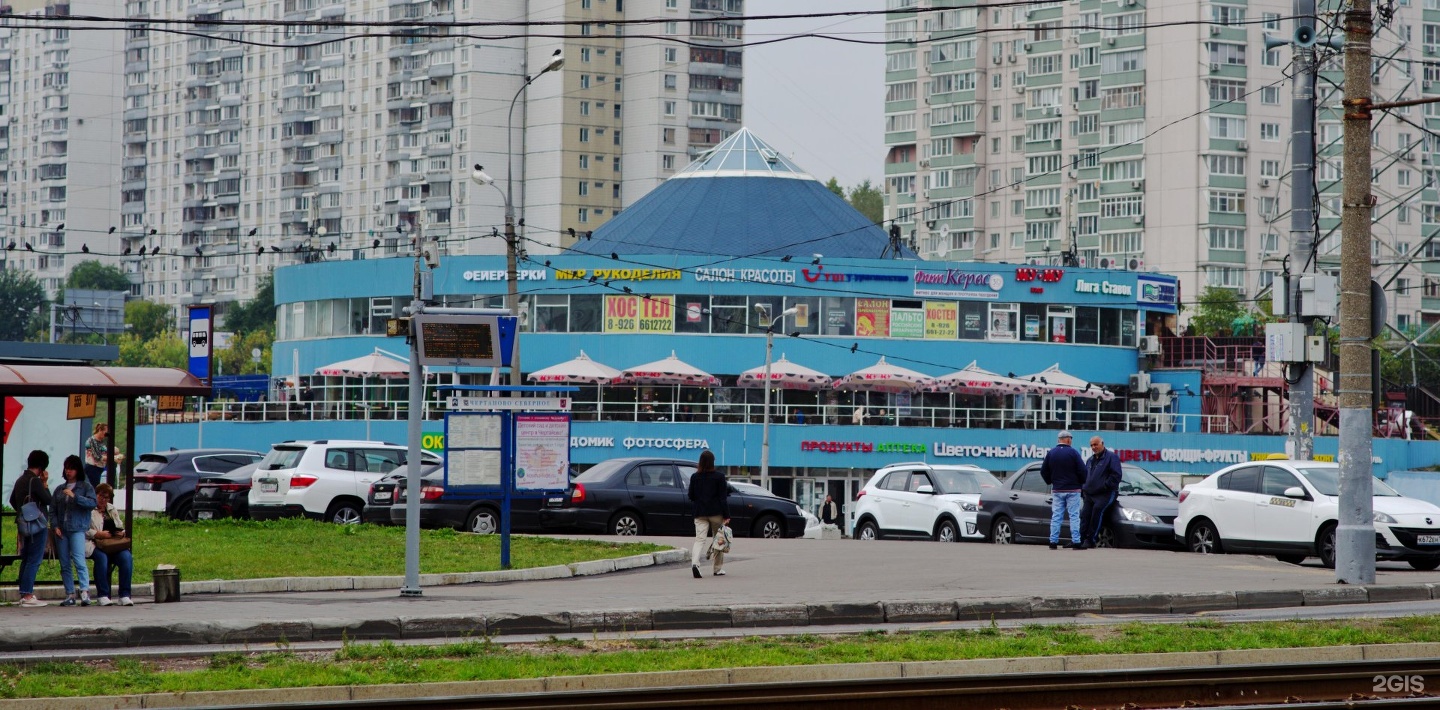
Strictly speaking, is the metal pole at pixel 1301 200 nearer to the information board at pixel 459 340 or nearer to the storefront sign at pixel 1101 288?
the information board at pixel 459 340

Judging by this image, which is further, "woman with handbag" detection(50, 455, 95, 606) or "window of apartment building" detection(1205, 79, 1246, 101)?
"window of apartment building" detection(1205, 79, 1246, 101)

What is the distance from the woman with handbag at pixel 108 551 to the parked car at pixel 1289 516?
14232 millimetres

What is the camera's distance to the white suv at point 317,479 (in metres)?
28.2

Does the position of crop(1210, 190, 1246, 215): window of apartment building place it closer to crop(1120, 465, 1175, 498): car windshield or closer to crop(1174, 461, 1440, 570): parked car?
crop(1120, 465, 1175, 498): car windshield

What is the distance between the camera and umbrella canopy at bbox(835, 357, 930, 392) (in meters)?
58.9

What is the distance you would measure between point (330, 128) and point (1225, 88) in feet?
204

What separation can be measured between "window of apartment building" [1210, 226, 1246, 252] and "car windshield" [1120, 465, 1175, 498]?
7796 cm

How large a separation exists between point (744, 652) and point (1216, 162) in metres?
94.1

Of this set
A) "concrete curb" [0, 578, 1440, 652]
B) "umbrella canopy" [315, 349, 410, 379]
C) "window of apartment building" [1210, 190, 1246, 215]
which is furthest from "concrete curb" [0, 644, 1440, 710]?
"window of apartment building" [1210, 190, 1246, 215]

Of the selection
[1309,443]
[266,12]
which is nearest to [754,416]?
[1309,443]

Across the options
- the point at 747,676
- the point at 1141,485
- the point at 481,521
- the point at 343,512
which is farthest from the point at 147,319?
the point at 747,676

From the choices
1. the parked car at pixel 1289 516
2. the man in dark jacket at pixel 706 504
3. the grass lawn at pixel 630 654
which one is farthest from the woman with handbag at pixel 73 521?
the parked car at pixel 1289 516

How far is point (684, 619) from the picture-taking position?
15.2 meters

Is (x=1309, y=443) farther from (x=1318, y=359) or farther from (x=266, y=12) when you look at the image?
(x=266, y=12)
